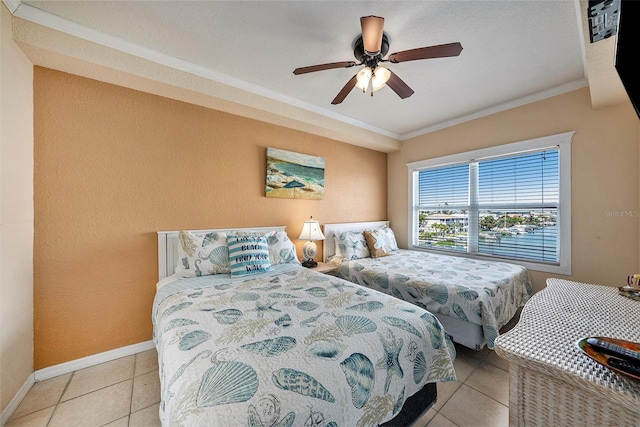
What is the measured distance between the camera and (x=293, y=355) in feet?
3.19

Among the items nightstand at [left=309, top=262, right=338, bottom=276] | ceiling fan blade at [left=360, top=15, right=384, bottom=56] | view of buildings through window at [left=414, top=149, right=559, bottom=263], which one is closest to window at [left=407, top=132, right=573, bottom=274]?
view of buildings through window at [left=414, top=149, right=559, bottom=263]

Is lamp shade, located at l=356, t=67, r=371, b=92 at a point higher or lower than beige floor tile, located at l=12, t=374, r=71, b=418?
higher

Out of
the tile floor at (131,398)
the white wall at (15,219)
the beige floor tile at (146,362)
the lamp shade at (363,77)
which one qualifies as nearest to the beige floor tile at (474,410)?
the tile floor at (131,398)

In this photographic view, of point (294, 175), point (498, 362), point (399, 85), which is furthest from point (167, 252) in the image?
point (498, 362)

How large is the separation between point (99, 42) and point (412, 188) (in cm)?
395

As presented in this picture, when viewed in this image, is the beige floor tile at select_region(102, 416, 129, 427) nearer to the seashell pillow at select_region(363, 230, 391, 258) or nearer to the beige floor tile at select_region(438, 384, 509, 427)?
the beige floor tile at select_region(438, 384, 509, 427)

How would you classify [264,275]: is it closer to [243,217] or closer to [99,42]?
[243,217]

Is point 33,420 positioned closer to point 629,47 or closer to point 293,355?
point 293,355

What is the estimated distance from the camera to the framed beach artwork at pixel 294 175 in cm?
294

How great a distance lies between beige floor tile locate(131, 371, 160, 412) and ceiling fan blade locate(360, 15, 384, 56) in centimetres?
272

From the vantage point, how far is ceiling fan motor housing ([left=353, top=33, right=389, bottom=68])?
69.0 inches

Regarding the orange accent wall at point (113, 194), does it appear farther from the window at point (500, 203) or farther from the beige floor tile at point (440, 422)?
the window at point (500, 203)

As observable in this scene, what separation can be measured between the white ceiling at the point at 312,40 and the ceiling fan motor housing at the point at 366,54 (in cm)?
6

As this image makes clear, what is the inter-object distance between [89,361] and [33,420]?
1.81ft
